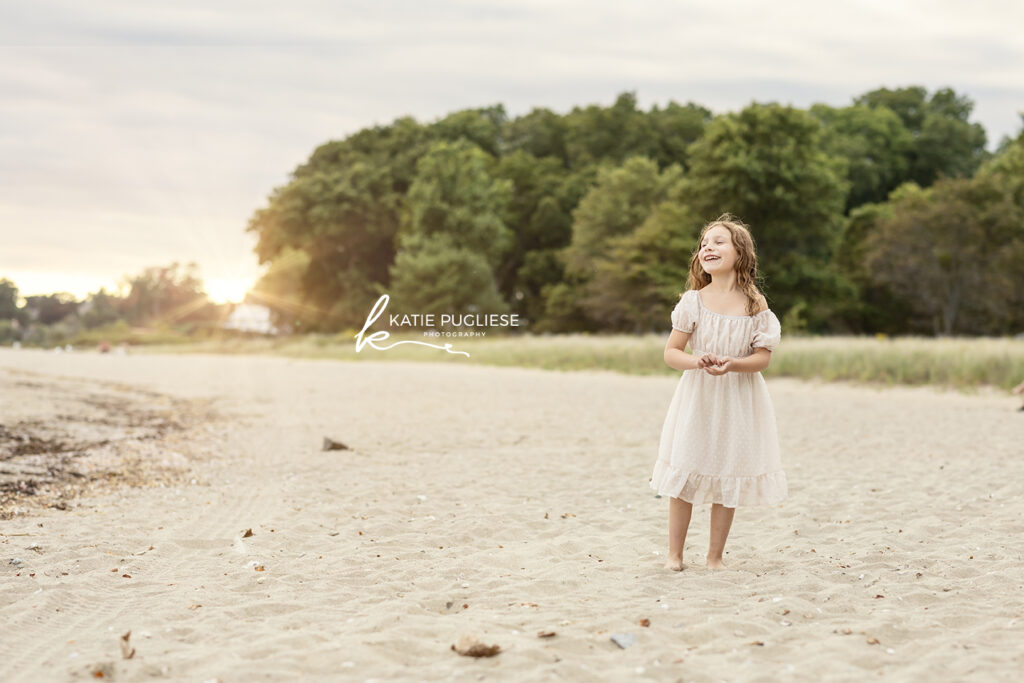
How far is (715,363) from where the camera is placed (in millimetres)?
4516

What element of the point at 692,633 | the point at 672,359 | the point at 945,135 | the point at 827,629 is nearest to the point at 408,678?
the point at 692,633

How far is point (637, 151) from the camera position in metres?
64.1

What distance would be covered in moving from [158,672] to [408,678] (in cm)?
101

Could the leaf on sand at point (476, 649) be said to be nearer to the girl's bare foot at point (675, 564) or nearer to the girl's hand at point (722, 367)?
the girl's bare foot at point (675, 564)

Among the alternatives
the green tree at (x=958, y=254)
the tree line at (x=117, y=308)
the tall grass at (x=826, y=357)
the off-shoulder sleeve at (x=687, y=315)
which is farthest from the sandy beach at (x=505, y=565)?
the tree line at (x=117, y=308)

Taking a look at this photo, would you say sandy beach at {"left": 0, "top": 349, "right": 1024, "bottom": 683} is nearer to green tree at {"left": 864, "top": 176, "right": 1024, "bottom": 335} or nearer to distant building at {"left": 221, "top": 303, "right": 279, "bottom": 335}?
green tree at {"left": 864, "top": 176, "right": 1024, "bottom": 335}

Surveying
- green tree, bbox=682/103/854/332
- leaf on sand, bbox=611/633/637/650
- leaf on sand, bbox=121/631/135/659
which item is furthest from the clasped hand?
green tree, bbox=682/103/854/332

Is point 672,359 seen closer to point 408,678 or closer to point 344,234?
point 408,678

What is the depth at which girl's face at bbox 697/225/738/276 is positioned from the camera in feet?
15.6

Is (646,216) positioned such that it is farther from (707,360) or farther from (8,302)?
(8,302)

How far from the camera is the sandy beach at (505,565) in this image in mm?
3539

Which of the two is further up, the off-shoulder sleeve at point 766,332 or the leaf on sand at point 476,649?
the off-shoulder sleeve at point 766,332

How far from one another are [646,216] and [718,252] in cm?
4658

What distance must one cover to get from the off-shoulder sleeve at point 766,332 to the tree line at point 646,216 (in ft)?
69.7
